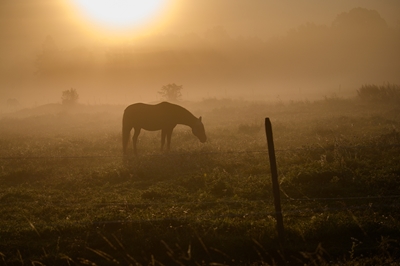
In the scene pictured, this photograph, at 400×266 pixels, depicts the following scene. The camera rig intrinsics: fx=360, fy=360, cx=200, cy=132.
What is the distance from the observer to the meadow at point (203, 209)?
694cm

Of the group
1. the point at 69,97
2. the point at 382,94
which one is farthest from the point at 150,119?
the point at 69,97

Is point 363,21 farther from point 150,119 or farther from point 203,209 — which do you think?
point 203,209

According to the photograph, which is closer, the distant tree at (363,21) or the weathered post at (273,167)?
the weathered post at (273,167)

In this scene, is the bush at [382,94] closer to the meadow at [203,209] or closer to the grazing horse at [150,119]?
the meadow at [203,209]

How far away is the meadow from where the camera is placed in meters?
→ 6.94

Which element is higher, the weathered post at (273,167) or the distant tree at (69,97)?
the distant tree at (69,97)

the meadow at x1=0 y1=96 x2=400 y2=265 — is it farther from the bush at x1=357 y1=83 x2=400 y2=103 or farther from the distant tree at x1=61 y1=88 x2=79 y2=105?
the distant tree at x1=61 y1=88 x2=79 y2=105

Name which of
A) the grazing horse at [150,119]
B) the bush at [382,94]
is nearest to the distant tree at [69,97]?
the bush at [382,94]

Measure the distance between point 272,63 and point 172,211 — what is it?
127708 mm

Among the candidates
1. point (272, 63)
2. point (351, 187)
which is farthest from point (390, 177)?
point (272, 63)

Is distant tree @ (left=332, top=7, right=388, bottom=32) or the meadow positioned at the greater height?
distant tree @ (left=332, top=7, right=388, bottom=32)

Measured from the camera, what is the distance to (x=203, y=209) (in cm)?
934

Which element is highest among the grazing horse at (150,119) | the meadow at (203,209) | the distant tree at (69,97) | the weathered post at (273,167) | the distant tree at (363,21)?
the distant tree at (363,21)

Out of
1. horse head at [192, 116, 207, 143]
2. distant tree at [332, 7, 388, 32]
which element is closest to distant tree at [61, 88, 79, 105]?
horse head at [192, 116, 207, 143]
